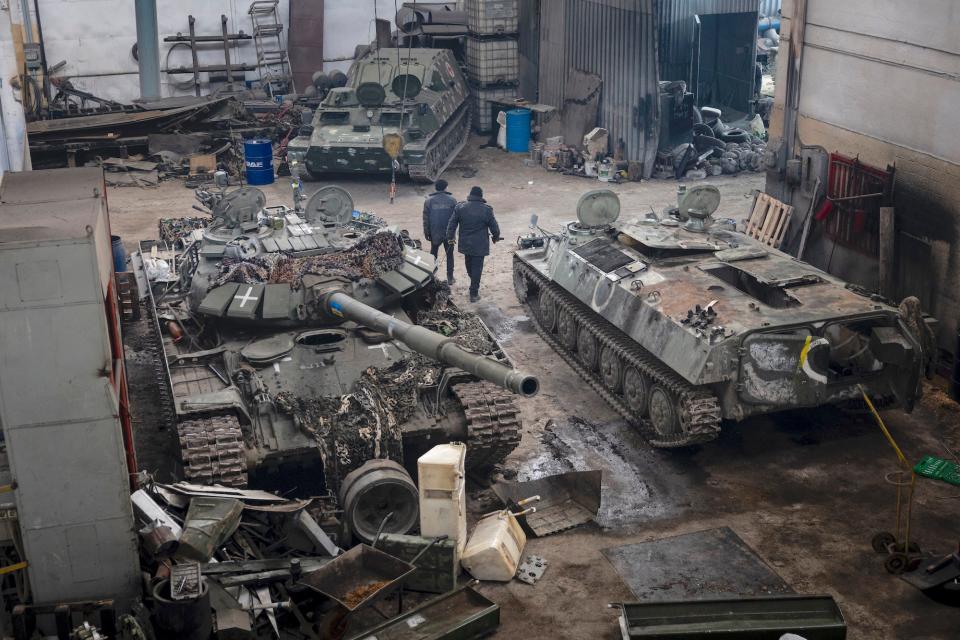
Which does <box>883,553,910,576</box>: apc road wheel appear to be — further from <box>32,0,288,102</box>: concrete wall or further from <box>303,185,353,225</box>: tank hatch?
<box>32,0,288,102</box>: concrete wall

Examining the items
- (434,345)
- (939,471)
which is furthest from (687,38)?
(939,471)

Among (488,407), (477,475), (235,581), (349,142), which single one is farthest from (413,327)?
(349,142)

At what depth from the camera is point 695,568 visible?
995 cm

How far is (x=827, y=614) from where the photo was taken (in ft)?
28.3

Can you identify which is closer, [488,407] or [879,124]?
[488,407]

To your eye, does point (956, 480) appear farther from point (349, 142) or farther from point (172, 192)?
point (172, 192)

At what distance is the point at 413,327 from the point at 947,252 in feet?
22.9

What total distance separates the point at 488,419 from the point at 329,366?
1648 millimetres

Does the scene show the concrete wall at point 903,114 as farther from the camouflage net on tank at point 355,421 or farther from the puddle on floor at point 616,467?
the camouflage net on tank at point 355,421

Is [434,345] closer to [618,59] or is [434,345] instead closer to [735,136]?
[618,59]

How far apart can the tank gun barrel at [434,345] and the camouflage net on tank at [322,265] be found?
67cm

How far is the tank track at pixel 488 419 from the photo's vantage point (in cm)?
1084

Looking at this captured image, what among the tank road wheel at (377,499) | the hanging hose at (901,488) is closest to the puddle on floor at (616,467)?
the tank road wheel at (377,499)

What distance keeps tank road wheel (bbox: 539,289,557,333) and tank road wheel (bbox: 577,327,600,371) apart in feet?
2.69
